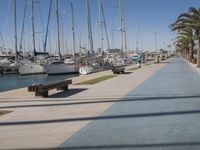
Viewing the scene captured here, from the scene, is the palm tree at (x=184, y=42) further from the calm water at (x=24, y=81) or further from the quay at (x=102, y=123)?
the quay at (x=102, y=123)

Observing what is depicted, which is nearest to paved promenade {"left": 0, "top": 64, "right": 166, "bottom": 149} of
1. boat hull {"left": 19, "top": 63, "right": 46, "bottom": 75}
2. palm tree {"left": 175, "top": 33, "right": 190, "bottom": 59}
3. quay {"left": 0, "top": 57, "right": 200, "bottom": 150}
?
quay {"left": 0, "top": 57, "right": 200, "bottom": 150}

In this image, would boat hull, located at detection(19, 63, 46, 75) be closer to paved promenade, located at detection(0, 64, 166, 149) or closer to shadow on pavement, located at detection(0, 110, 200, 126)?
paved promenade, located at detection(0, 64, 166, 149)

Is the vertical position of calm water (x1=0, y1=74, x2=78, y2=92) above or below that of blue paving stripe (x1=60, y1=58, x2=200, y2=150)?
below

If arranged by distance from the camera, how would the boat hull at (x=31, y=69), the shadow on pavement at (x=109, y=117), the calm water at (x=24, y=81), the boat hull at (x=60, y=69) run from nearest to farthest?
the shadow on pavement at (x=109, y=117) → the calm water at (x=24, y=81) → the boat hull at (x=60, y=69) → the boat hull at (x=31, y=69)

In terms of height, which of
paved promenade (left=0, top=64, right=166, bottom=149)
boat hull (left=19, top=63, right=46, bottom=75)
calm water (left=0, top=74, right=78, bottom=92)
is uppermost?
paved promenade (left=0, top=64, right=166, bottom=149)

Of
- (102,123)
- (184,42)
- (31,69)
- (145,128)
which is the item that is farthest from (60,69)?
(145,128)

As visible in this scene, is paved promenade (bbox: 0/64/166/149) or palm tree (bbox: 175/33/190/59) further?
palm tree (bbox: 175/33/190/59)

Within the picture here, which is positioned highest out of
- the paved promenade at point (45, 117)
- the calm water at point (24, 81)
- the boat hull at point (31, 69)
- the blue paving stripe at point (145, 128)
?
the blue paving stripe at point (145, 128)

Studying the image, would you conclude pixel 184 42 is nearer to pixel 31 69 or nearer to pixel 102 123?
pixel 31 69

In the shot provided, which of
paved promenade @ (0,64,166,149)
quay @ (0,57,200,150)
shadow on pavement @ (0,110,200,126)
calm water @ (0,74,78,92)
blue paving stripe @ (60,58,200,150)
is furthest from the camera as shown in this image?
calm water @ (0,74,78,92)

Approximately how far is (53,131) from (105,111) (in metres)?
3.12

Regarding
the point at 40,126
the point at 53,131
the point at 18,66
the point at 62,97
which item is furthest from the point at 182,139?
the point at 18,66

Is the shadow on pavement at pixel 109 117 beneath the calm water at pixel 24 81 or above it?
above

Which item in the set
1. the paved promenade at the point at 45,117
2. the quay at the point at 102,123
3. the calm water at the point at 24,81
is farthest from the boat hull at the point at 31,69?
the quay at the point at 102,123
